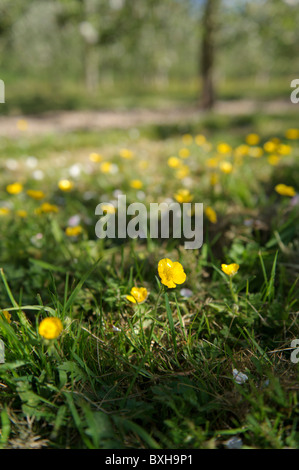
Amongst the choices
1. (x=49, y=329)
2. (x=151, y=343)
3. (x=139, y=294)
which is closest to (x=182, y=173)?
(x=139, y=294)

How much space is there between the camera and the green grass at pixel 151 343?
1011 millimetres

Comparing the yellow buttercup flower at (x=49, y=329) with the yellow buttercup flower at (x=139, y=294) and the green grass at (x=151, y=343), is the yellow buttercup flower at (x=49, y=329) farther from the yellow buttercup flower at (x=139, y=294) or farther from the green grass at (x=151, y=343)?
the yellow buttercup flower at (x=139, y=294)

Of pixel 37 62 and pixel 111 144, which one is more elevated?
pixel 37 62

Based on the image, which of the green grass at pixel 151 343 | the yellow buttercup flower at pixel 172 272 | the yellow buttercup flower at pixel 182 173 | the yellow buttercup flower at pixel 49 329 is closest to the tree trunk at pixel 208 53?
the yellow buttercup flower at pixel 182 173

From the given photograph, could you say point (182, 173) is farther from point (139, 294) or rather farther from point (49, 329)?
point (49, 329)

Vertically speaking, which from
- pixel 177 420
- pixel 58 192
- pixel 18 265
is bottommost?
pixel 177 420

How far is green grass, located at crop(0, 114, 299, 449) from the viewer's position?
101 centimetres

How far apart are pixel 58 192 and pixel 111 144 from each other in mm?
2321

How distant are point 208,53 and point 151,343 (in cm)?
892

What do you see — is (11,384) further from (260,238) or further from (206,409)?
(260,238)

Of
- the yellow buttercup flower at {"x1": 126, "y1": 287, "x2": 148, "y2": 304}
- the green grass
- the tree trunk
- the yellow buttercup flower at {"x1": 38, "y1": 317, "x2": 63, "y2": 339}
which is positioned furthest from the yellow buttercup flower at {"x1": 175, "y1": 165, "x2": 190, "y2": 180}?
the tree trunk

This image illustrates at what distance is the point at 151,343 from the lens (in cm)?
133
